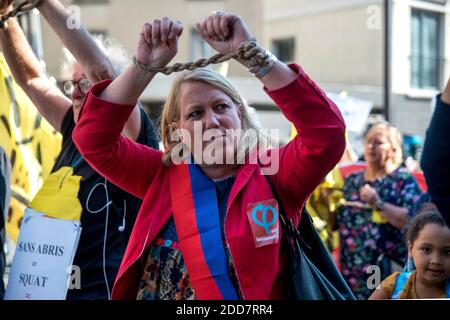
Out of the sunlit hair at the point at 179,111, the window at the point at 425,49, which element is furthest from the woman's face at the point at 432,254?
the window at the point at 425,49

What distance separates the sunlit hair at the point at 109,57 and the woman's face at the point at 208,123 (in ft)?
2.23

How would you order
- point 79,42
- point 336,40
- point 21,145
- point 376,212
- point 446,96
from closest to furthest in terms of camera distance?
point 446,96 < point 79,42 < point 21,145 < point 376,212 < point 336,40

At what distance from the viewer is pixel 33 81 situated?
113 inches

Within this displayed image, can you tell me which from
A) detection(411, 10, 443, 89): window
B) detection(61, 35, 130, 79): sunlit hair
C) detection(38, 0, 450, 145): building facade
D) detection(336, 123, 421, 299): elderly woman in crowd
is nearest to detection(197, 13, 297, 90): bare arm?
detection(61, 35, 130, 79): sunlit hair

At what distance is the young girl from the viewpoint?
9.13 feet

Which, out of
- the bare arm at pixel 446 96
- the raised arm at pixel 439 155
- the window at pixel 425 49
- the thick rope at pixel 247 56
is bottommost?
the raised arm at pixel 439 155

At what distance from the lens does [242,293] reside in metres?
1.69

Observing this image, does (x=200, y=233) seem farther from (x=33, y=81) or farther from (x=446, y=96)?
(x=33, y=81)

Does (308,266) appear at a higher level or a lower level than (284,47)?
lower

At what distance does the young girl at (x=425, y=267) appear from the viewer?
2.78 meters

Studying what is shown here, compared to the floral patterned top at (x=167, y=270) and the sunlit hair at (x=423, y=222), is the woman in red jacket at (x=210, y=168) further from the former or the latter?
the sunlit hair at (x=423, y=222)

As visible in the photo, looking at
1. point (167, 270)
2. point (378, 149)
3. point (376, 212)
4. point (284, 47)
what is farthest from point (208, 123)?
point (284, 47)

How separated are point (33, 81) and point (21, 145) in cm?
94

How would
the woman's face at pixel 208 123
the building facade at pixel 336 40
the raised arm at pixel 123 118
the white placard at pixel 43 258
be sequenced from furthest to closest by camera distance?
the building facade at pixel 336 40 < the white placard at pixel 43 258 < the woman's face at pixel 208 123 < the raised arm at pixel 123 118
